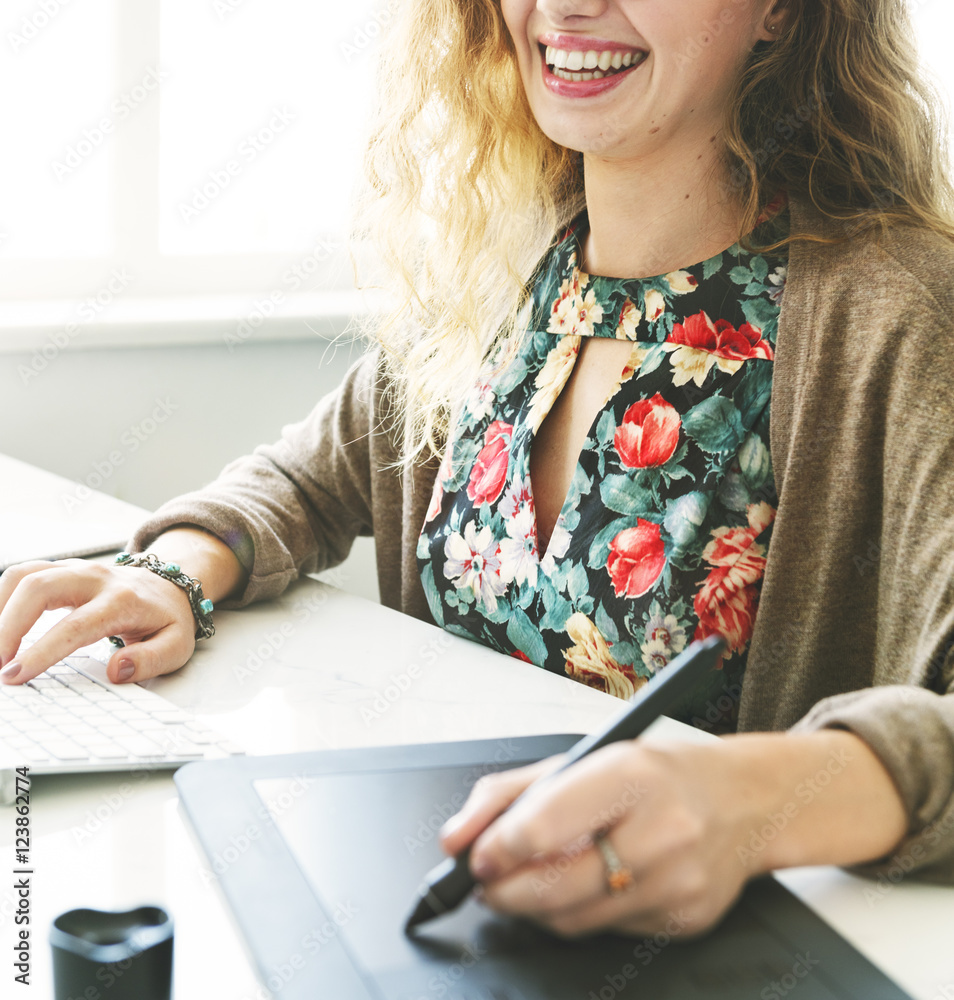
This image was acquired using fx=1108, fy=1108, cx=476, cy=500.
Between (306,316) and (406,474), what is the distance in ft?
2.88

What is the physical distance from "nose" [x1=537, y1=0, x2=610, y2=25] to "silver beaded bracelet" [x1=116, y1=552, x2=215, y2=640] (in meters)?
0.60

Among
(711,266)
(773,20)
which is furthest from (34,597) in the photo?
(773,20)

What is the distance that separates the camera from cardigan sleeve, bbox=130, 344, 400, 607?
116 cm

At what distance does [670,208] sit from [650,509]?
29cm

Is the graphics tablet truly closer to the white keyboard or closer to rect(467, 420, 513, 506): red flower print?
the white keyboard

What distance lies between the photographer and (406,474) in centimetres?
118

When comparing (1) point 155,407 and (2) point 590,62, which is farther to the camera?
(1) point 155,407

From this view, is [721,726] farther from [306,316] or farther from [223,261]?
[223,261]

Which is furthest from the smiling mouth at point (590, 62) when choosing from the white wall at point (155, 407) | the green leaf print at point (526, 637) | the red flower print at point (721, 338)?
the white wall at point (155, 407)

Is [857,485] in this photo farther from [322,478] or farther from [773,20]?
[322,478]

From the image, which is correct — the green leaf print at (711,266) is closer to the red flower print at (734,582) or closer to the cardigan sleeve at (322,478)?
the red flower print at (734,582)

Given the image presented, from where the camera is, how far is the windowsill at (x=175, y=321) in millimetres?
1719

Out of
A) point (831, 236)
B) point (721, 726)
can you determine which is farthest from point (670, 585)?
point (831, 236)

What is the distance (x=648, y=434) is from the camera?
98 cm
